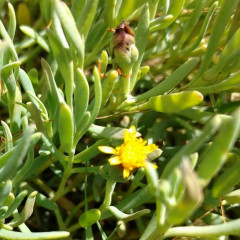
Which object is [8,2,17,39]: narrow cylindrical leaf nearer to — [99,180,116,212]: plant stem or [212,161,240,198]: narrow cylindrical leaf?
[99,180,116,212]: plant stem

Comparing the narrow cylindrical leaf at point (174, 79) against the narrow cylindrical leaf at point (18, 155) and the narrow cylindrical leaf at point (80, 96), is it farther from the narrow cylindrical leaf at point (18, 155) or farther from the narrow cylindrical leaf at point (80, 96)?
the narrow cylindrical leaf at point (18, 155)

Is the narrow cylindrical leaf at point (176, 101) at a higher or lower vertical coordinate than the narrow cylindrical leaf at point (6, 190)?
higher

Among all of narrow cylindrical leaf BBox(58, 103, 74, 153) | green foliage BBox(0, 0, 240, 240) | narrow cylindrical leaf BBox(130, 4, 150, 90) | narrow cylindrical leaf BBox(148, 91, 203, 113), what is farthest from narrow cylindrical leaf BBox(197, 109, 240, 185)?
narrow cylindrical leaf BBox(130, 4, 150, 90)

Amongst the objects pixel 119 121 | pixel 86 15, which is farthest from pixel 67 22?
pixel 119 121

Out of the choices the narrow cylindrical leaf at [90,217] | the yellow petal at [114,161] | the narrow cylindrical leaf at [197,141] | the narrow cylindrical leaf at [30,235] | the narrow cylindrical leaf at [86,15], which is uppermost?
the narrow cylindrical leaf at [86,15]

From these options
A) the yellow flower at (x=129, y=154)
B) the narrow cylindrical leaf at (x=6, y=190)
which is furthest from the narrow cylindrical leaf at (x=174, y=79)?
the narrow cylindrical leaf at (x=6, y=190)

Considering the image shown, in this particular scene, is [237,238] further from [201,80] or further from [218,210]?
[201,80]

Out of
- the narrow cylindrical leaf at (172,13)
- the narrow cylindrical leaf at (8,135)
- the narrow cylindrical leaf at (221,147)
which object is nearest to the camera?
the narrow cylindrical leaf at (221,147)
